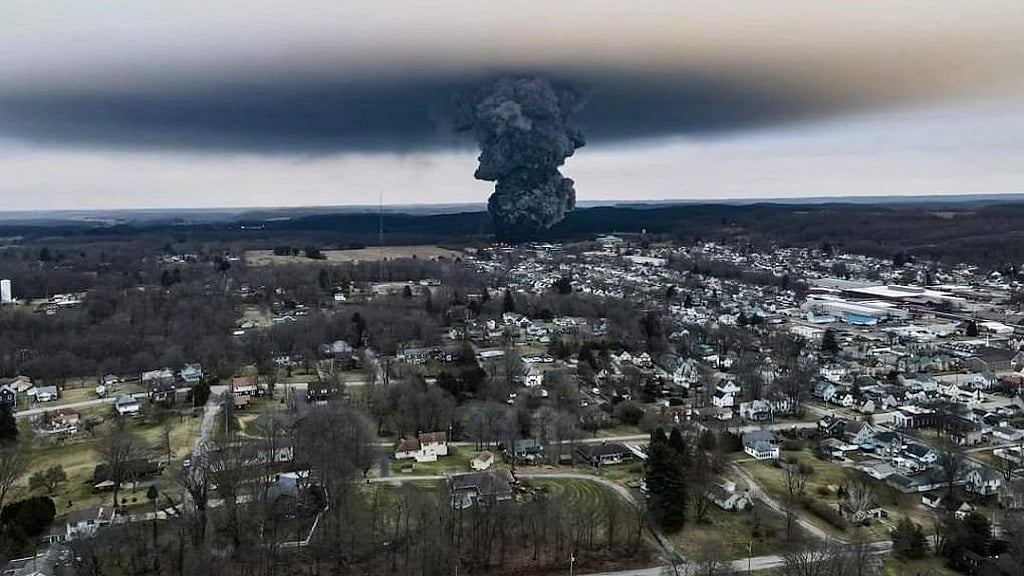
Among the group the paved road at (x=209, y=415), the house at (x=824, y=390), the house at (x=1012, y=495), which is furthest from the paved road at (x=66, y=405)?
the house at (x=1012, y=495)

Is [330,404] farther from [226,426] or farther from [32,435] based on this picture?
[32,435]

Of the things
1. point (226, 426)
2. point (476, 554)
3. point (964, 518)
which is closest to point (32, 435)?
point (226, 426)

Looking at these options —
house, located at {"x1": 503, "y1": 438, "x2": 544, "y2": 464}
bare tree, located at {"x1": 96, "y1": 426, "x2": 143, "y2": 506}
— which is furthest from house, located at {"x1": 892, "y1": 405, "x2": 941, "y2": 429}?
bare tree, located at {"x1": 96, "y1": 426, "x2": 143, "y2": 506}

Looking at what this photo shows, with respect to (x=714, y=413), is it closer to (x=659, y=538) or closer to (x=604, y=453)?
(x=604, y=453)

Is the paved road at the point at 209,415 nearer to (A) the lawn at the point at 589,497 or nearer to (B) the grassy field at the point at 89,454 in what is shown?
(B) the grassy field at the point at 89,454

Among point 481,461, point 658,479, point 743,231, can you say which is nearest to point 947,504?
point 658,479

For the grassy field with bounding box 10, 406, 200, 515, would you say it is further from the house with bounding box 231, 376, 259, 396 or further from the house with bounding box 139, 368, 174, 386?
the house with bounding box 139, 368, 174, 386
